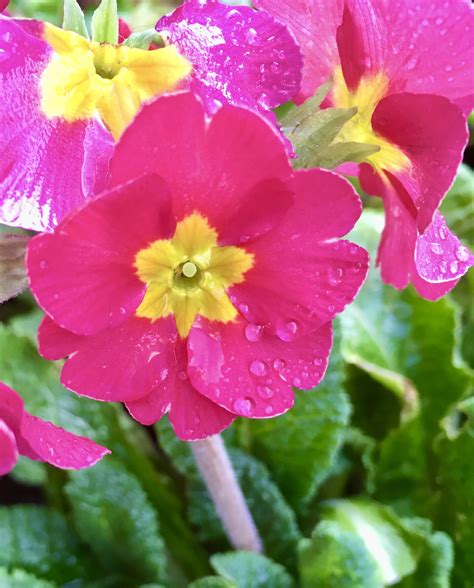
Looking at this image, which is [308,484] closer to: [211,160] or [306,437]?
[306,437]

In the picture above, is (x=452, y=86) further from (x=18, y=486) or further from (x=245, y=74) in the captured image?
(x=18, y=486)

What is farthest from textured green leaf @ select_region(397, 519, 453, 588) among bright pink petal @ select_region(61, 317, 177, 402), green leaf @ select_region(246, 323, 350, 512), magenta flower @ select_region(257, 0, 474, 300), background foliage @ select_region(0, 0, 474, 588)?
bright pink petal @ select_region(61, 317, 177, 402)

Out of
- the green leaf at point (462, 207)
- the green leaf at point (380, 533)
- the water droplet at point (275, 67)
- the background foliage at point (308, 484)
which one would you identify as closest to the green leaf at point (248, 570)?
the background foliage at point (308, 484)

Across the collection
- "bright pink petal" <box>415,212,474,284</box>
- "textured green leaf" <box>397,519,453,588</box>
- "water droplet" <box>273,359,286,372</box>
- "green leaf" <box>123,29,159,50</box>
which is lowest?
"textured green leaf" <box>397,519,453,588</box>

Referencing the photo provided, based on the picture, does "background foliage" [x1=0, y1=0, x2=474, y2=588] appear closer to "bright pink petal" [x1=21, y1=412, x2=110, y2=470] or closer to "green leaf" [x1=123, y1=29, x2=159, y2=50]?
"bright pink petal" [x1=21, y1=412, x2=110, y2=470]

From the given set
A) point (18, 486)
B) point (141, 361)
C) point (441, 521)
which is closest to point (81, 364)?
point (141, 361)

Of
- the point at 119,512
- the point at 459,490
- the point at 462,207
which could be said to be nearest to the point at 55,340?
the point at 119,512

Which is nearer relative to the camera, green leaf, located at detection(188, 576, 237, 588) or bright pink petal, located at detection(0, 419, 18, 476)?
bright pink petal, located at detection(0, 419, 18, 476)
